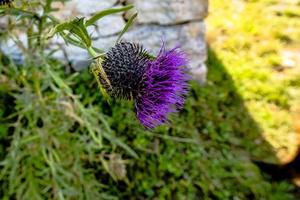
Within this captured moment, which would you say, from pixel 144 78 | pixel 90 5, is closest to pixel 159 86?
pixel 144 78

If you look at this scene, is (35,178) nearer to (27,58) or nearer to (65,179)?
(65,179)

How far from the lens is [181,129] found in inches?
106

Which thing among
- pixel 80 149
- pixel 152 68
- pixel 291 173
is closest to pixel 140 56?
pixel 152 68

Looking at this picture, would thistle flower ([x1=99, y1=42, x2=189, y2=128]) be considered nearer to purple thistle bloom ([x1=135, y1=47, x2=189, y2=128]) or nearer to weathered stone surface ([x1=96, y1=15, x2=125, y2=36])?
purple thistle bloom ([x1=135, y1=47, x2=189, y2=128])

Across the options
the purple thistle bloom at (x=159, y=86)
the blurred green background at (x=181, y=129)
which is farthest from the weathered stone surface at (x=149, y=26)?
the purple thistle bloom at (x=159, y=86)

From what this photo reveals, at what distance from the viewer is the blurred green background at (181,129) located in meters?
2.06

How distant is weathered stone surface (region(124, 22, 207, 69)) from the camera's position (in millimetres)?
2752

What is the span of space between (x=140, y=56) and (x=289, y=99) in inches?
89.4

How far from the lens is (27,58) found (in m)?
1.96

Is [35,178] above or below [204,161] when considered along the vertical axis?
above

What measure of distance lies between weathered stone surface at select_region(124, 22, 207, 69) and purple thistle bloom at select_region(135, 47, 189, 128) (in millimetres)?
1566

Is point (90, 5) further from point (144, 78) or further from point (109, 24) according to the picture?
point (144, 78)

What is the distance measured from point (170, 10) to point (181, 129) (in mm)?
658

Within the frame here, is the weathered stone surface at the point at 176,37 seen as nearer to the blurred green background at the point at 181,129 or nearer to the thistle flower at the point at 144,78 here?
the blurred green background at the point at 181,129
